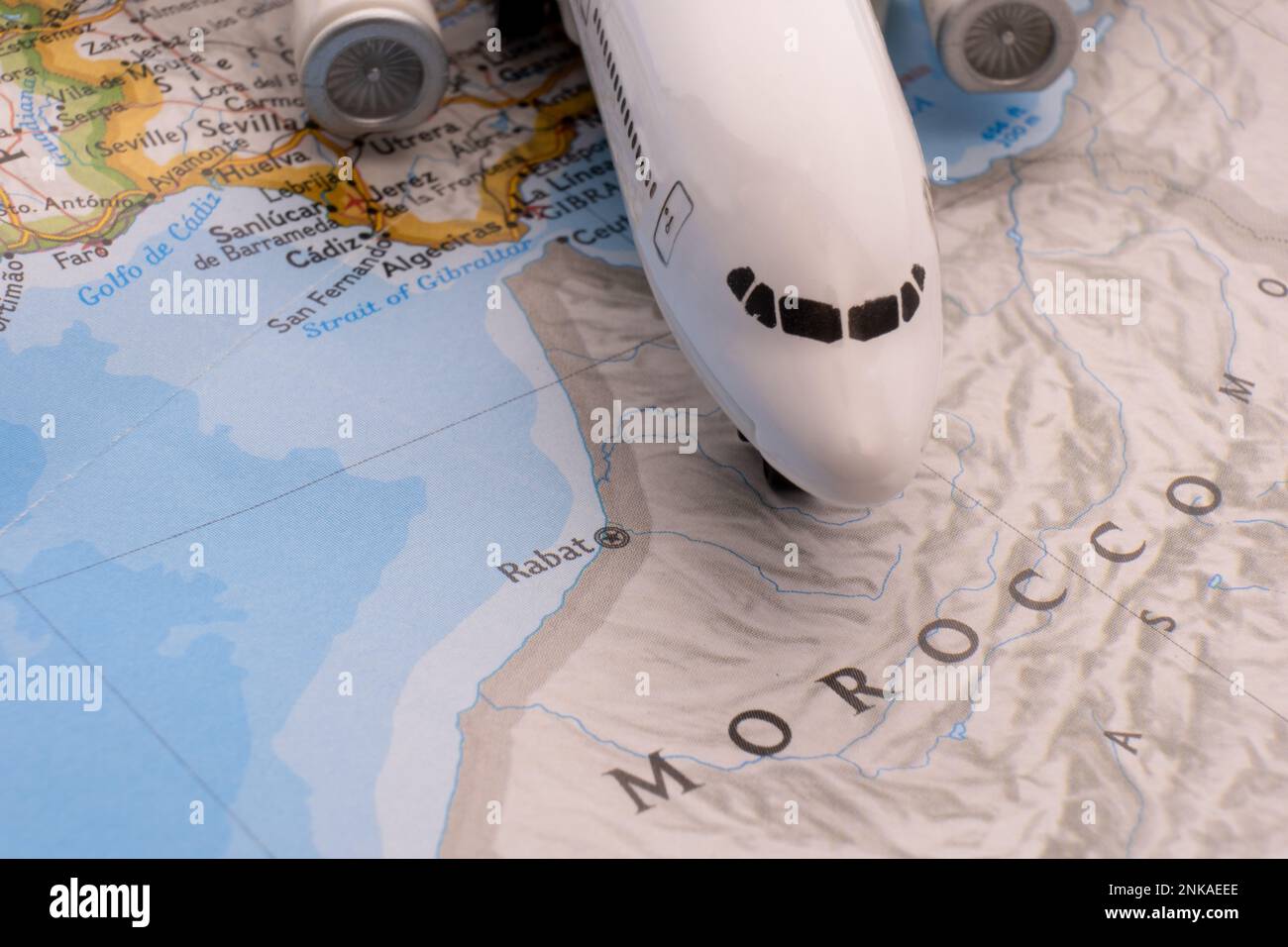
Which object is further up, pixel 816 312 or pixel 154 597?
pixel 816 312

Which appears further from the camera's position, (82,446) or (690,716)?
(82,446)

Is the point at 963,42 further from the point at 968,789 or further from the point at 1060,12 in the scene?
the point at 968,789

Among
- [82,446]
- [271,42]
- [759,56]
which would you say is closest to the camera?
[759,56]

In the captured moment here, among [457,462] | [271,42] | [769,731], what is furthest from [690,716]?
[271,42]

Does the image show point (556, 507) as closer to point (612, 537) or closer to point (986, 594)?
point (612, 537)

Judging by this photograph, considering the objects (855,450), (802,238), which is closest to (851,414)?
(855,450)

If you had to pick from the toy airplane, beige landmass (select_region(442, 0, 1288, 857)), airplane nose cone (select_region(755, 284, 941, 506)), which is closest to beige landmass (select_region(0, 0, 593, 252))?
beige landmass (select_region(442, 0, 1288, 857))

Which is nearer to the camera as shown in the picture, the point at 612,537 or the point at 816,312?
the point at 816,312
